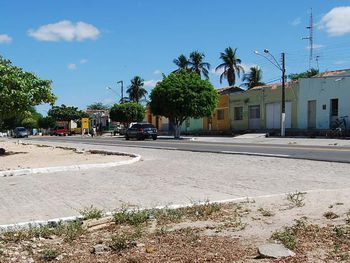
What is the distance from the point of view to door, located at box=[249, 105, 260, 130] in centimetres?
5285

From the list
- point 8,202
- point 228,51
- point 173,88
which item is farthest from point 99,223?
point 228,51

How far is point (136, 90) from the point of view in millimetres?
102875

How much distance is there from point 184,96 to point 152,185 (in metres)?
34.9

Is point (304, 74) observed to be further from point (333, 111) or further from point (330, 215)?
point (330, 215)

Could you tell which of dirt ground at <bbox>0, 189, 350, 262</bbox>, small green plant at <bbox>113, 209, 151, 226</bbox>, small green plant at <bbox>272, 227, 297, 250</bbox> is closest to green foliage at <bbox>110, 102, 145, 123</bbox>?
dirt ground at <bbox>0, 189, 350, 262</bbox>

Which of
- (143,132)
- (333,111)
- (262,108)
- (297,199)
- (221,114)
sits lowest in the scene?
(297,199)

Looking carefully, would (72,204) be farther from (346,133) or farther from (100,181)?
(346,133)

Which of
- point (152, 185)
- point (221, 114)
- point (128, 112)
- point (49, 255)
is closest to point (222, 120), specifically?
point (221, 114)

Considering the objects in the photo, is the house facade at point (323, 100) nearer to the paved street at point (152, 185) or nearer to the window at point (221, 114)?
the window at point (221, 114)

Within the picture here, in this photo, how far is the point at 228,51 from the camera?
80.9 metres

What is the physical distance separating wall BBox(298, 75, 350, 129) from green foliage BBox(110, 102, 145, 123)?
3412 cm

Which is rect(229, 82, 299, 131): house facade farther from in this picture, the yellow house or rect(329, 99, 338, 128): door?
rect(329, 99, 338, 128): door

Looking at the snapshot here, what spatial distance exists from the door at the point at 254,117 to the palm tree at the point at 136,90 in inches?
2008

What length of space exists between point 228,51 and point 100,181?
230 feet
